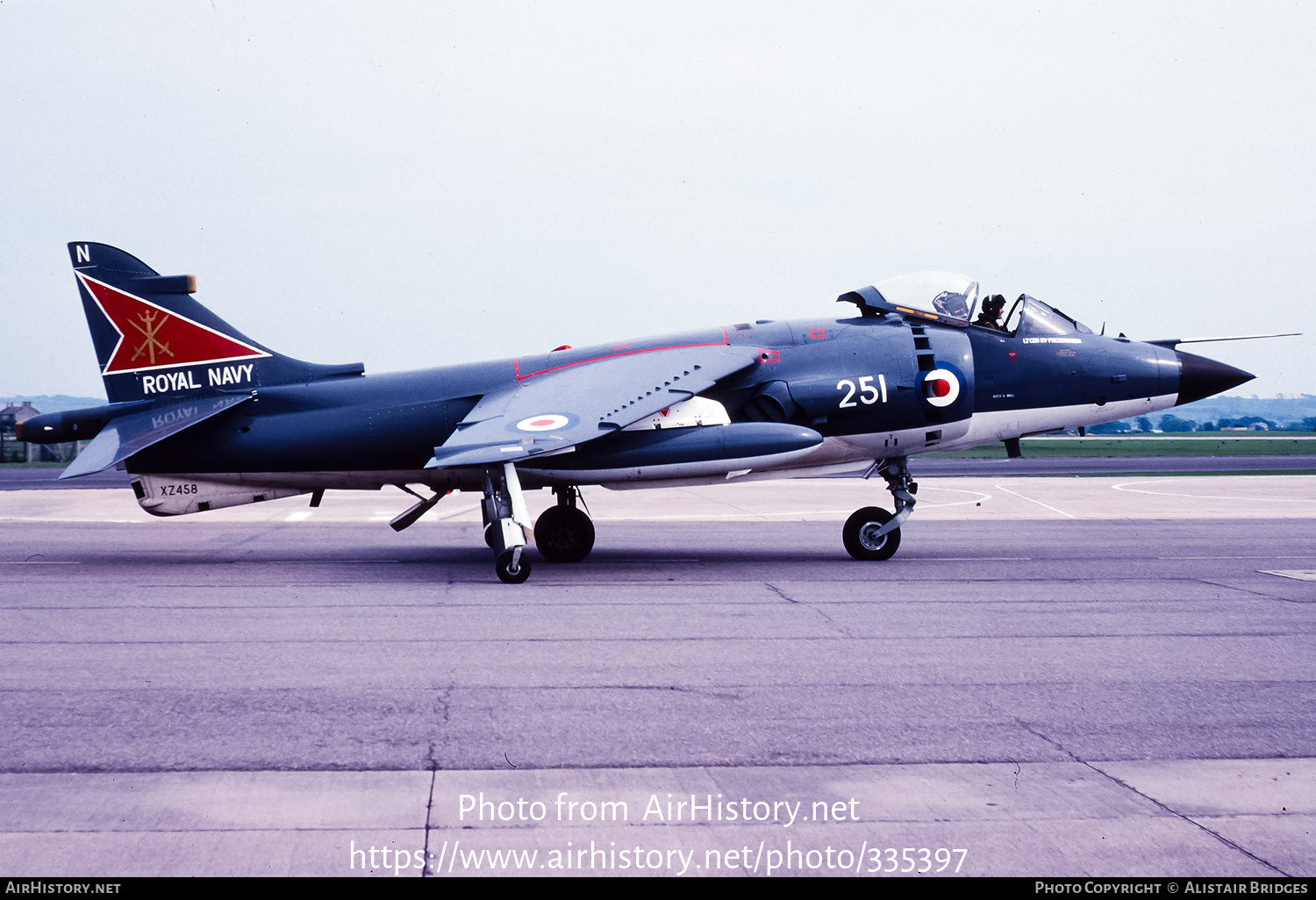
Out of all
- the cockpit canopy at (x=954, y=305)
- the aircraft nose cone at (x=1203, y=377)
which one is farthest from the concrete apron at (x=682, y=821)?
the aircraft nose cone at (x=1203, y=377)

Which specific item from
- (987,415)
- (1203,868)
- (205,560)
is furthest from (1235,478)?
(1203,868)

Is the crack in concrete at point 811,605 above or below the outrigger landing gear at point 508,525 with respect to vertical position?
below

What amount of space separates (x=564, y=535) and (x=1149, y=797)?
34.8 feet

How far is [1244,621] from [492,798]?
7.83 metres

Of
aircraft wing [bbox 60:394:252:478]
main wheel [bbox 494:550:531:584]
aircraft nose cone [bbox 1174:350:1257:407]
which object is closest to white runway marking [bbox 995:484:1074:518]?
aircraft nose cone [bbox 1174:350:1257:407]

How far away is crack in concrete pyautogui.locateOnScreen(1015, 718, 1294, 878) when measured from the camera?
4.52 meters

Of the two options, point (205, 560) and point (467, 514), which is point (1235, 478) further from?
point (205, 560)

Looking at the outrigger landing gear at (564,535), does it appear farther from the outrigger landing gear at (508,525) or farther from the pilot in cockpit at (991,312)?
the pilot in cockpit at (991,312)

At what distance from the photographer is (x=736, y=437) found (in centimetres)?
1382

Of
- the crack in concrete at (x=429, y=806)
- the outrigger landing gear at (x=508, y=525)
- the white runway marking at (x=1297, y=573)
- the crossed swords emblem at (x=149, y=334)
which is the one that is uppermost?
the crossed swords emblem at (x=149, y=334)

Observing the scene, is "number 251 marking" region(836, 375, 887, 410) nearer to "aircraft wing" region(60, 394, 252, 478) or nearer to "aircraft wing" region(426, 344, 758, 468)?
"aircraft wing" region(426, 344, 758, 468)

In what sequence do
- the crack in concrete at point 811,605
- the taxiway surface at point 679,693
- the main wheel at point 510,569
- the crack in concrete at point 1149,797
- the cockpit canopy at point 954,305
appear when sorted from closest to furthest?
the crack in concrete at point 1149,797 → the taxiway surface at point 679,693 → the crack in concrete at point 811,605 → the main wheel at point 510,569 → the cockpit canopy at point 954,305

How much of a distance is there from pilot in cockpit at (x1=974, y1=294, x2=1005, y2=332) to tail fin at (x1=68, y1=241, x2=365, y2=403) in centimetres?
1000

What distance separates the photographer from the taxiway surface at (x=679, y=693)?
5.05m
